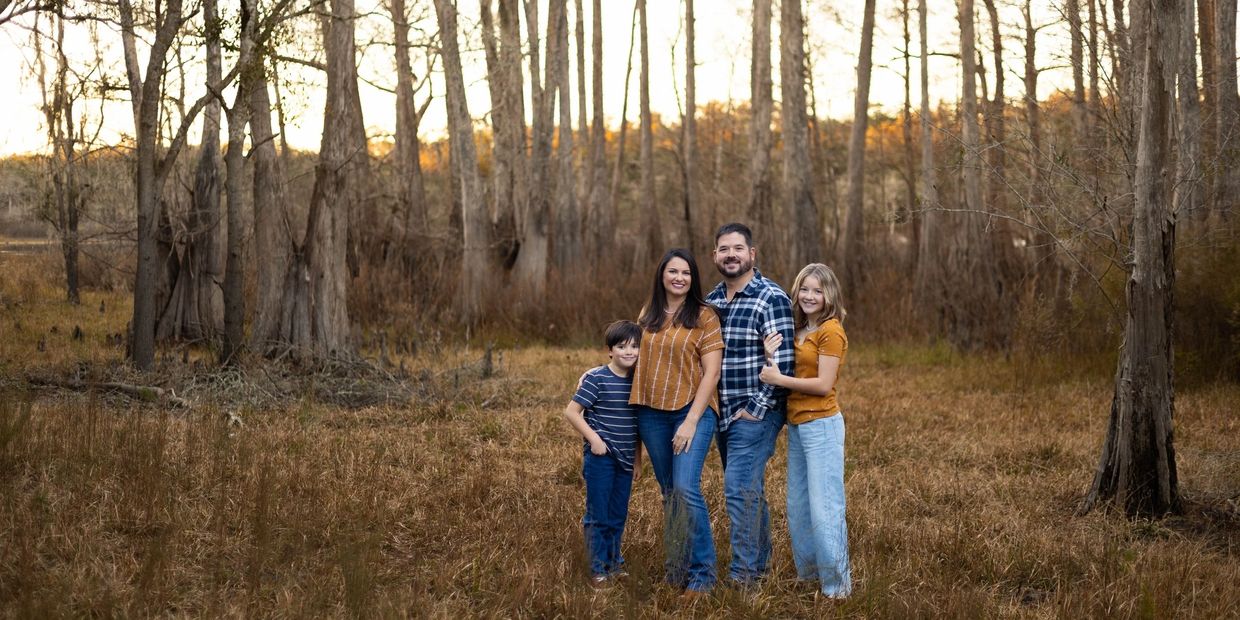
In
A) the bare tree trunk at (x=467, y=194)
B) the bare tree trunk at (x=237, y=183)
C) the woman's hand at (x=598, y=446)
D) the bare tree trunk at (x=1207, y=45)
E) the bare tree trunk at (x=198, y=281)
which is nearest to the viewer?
the woman's hand at (x=598, y=446)

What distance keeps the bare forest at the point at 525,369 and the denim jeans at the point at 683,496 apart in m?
0.15

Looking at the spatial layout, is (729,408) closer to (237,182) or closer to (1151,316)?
(1151,316)

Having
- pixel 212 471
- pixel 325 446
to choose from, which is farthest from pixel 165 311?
pixel 212 471

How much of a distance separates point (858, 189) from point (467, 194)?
7653mm

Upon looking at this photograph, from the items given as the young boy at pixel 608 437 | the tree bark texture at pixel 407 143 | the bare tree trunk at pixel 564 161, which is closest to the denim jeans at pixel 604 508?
the young boy at pixel 608 437

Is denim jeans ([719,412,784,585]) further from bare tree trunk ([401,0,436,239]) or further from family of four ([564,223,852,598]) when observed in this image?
bare tree trunk ([401,0,436,239])

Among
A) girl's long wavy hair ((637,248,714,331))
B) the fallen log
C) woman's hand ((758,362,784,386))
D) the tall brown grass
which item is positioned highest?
girl's long wavy hair ((637,248,714,331))

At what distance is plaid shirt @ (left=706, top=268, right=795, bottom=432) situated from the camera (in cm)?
484

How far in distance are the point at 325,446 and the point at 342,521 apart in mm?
1958

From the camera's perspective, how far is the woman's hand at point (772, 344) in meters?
4.74

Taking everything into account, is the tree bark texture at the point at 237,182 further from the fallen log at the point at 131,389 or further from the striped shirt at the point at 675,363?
the striped shirt at the point at 675,363

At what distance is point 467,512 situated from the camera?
251 inches

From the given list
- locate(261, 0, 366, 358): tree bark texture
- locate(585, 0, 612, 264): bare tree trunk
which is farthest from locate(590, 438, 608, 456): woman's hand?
locate(585, 0, 612, 264): bare tree trunk

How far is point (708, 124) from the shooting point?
5297cm
